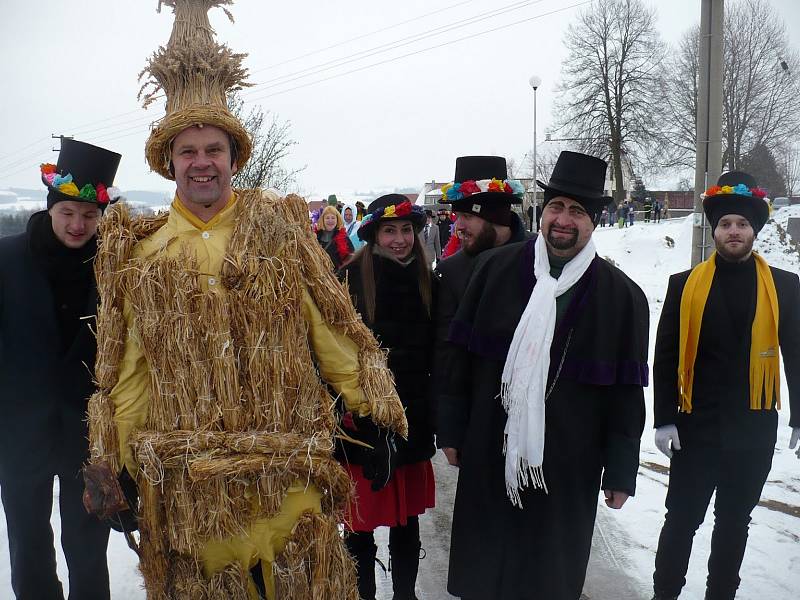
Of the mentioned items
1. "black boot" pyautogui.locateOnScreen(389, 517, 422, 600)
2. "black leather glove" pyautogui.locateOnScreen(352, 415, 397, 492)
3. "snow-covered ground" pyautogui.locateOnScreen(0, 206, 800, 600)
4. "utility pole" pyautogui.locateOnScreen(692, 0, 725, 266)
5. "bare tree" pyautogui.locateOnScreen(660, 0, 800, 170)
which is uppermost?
"bare tree" pyautogui.locateOnScreen(660, 0, 800, 170)

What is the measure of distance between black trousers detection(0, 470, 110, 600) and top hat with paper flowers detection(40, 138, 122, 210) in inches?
49.4

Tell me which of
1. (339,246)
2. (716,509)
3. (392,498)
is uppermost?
(339,246)

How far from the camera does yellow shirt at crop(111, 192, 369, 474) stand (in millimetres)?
2303

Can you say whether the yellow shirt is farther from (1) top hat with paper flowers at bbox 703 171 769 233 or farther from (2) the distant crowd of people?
(2) the distant crowd of people

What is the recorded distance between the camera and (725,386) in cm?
360

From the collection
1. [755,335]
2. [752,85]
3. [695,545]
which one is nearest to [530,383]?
[755,335]

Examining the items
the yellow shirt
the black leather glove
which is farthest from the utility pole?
the yellow shirt

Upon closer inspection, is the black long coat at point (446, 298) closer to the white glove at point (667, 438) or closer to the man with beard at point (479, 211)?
the man with beard at point (479, 211)

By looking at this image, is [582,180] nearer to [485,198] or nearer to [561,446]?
[561,446]

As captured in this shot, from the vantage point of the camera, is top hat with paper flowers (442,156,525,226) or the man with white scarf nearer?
the man with white scarf

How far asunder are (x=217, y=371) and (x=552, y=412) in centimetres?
141

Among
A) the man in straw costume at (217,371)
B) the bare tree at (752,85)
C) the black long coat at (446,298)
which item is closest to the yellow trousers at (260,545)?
the man in straw costume at (217,371)

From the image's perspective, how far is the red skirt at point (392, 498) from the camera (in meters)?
3.46

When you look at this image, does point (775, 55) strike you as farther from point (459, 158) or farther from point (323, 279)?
point (323, 279)
